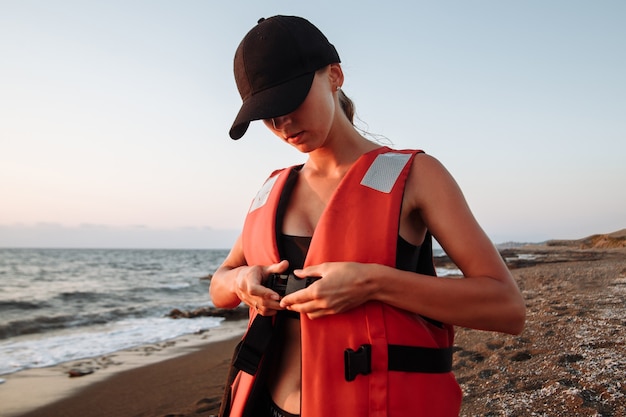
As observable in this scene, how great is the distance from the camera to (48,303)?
15391 millimetres

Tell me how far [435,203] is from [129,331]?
1057 centimetres

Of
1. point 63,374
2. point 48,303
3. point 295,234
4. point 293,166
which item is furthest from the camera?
point 48,303

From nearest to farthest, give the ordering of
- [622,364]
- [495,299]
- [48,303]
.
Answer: [495,299]
[622,364]
[48,303]

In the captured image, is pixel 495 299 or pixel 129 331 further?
pixel 129 331

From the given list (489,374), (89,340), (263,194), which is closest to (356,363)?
(263,194)

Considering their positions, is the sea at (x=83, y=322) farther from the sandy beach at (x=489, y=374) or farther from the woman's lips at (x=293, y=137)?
the woman's lips at (x=293, y=137)

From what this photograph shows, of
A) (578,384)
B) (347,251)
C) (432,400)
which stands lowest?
(578,384)

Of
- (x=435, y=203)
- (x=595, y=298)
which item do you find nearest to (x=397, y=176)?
(x=435, y=203)

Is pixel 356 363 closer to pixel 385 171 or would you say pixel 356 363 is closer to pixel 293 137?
pixel 385 171

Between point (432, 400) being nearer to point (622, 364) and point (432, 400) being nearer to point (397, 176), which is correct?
point (397, 176)

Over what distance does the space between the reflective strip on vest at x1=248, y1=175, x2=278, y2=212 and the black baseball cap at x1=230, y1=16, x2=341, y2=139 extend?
48 cm

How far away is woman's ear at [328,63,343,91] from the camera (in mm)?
1715

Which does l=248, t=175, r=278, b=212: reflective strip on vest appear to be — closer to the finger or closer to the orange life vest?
the orange life vest

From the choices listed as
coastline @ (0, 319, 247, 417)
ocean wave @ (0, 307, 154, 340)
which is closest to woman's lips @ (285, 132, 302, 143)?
coastline @ (0, 319, 247, 417)
